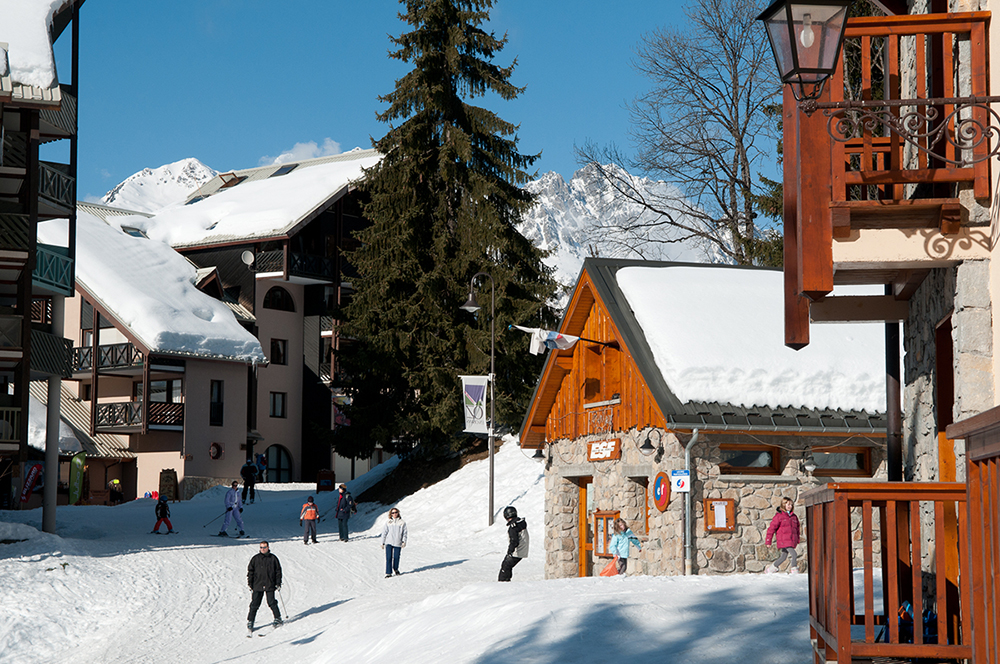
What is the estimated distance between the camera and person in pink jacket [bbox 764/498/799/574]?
16172mm

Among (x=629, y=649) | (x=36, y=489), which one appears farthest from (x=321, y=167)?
(x=629, y=649)

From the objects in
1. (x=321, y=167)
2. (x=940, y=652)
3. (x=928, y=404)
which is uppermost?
(x=321, y=167)

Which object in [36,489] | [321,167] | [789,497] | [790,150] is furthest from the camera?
[321,167]

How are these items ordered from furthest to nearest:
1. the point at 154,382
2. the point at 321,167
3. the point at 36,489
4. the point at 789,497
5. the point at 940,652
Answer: the point at 321,167 → the point at 154,382 → the point at 36,489 → the point at 789,497 → the point at 940,652

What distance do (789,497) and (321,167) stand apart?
39.9 meters

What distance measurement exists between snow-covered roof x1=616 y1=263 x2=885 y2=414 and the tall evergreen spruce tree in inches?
482

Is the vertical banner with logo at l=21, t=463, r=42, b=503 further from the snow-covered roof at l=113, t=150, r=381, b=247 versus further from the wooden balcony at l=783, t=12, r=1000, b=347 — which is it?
the wooden balcony at l=783, t=12, r=1000, b=347

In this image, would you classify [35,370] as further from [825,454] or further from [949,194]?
[949,194]

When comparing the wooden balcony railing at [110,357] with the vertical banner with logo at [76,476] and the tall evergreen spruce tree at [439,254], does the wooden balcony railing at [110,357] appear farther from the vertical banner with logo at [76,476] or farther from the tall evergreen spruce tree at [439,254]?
the tall evergreen spruce tree at [439,254]

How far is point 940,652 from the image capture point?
18.9 feet

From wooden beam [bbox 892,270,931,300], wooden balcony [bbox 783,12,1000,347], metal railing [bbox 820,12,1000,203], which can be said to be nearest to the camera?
metal railing [bbox 820,12,1000,203]

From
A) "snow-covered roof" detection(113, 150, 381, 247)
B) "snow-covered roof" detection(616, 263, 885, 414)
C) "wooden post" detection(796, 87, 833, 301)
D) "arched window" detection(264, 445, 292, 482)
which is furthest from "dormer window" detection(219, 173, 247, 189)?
"wooden post" detection(796, 87, 833, 301)

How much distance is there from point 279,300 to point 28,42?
2441 cm

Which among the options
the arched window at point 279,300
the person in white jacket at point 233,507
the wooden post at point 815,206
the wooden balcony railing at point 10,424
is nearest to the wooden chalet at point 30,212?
the wooden balcony railing at point 10,424
